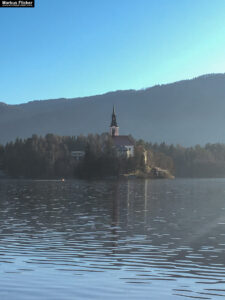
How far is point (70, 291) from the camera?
1557cm

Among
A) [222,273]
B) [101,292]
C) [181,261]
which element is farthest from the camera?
[181,261]

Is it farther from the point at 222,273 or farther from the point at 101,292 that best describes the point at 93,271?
the point at 222,273

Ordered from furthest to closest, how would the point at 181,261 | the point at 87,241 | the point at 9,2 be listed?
the point at 9,2, the point at 87,241, the point at 181,261

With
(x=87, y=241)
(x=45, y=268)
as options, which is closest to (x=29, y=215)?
(x=87, y=241)

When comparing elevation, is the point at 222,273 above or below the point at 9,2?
below

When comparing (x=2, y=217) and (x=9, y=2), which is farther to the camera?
(x=2, y=217)

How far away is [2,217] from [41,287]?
2462 centimetres

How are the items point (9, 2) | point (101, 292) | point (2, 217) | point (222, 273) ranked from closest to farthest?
point (101, 292) → point (222, 273) → point (9, 2) → point (2, 217)

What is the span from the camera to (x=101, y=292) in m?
15.5

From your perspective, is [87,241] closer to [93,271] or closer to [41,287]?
[93,271]

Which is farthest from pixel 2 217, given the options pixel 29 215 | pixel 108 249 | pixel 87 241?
pixel 108 249

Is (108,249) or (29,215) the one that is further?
(29,215)

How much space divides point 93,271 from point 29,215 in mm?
24514

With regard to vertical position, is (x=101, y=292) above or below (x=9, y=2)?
below
